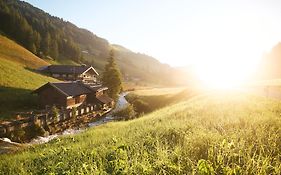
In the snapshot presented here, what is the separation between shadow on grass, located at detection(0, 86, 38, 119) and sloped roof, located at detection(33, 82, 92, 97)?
2.57m

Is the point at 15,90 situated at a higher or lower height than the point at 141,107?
higher

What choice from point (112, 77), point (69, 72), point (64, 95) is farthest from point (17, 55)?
point (64, 95)

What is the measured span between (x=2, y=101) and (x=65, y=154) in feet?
109

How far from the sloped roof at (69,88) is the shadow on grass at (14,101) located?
2570mm

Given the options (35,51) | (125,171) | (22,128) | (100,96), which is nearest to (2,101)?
(22,128)

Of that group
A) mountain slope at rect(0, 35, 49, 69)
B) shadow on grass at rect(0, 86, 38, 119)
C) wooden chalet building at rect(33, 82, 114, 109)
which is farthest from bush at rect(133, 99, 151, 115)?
mountain slope at rect(0, 35, 49, 69)

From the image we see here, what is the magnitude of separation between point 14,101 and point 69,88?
29.4 feet

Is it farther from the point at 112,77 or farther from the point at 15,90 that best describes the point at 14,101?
the point at 112,77

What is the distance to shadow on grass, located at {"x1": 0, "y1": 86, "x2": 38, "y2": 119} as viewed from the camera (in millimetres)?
34234

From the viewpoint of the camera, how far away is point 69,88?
1736 inches

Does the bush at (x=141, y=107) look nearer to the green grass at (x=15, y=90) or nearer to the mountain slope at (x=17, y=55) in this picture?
the green grass at (x=15, y=90)

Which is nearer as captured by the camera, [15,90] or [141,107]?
[15,90]

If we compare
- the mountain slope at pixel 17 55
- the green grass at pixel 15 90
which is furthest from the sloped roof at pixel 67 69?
the green grass at pixel 15 90

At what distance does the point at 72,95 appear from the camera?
41.9m
